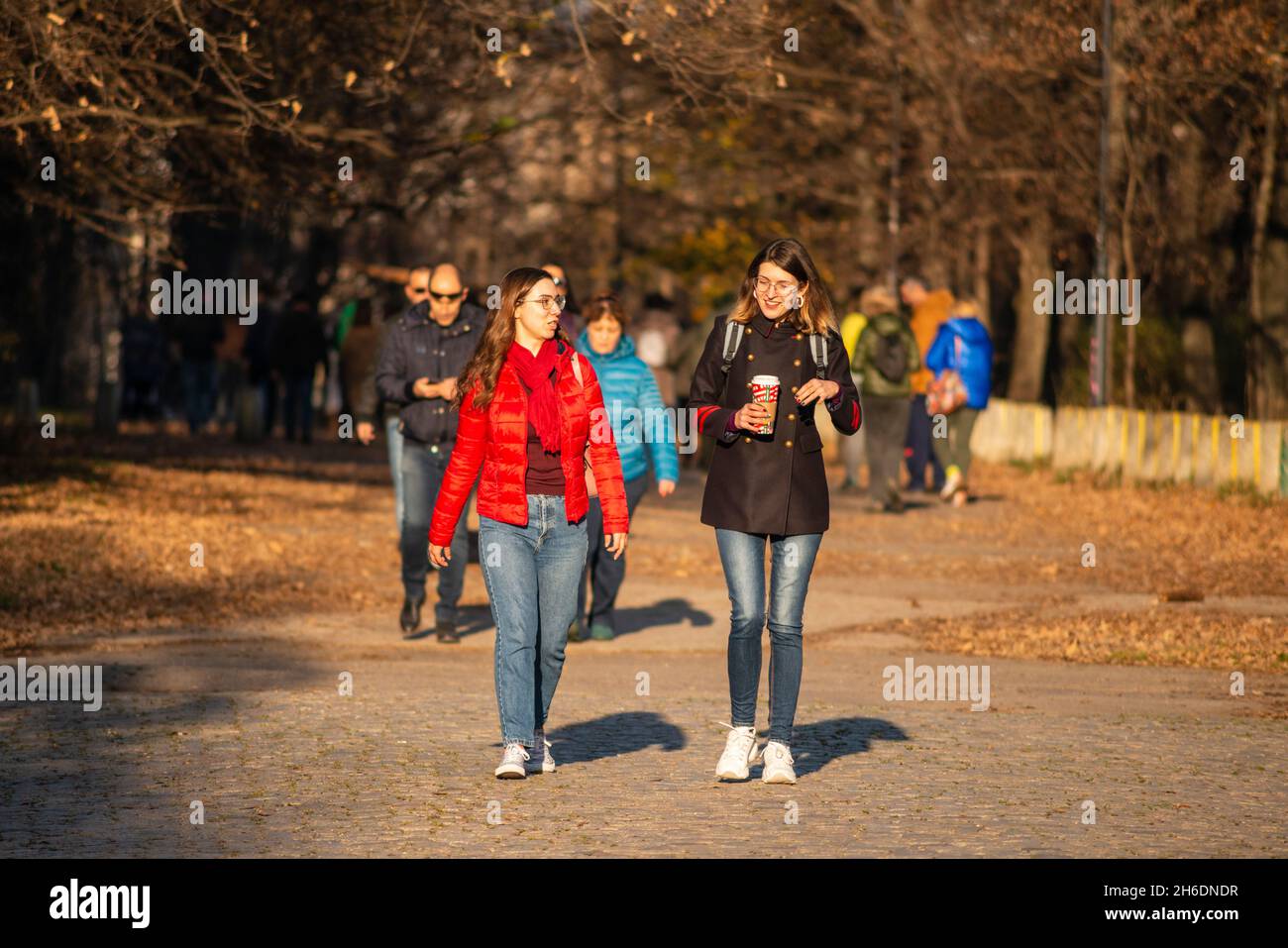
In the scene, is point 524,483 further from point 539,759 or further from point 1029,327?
point 1029,327

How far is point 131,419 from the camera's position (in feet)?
115

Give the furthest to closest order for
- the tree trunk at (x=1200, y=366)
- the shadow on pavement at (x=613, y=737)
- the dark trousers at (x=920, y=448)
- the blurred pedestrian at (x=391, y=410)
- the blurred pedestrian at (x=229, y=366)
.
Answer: the blurred pedestrian at (x=229, y=366), the tree trunk at (x=1200, y=366), the dark trousers at (x=920, y=448), the blurred pedestrian at (x=391, y=410), the shadow on pavement at (x=613, y=737)

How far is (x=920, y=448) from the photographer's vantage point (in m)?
22.4

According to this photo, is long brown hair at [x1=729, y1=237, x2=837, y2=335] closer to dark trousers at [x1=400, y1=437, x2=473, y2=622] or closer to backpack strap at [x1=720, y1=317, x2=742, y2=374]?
backpack strap at [x1=720, y1=317, x2=742, y2=374]

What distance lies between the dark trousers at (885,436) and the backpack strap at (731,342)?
451 inches

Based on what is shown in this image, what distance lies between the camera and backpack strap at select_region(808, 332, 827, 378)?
320 inches

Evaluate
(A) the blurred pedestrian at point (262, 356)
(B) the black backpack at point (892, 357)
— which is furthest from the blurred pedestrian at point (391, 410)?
(A) the blurred pedestrian at point (262, 356)

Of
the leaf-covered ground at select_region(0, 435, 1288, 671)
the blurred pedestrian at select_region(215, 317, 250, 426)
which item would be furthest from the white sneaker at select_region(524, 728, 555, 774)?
the blurred pedestrian at select_region(215, 317, 250, 426)

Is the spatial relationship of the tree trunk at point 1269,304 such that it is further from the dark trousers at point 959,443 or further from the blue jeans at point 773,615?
the blue jeans at point 773,615

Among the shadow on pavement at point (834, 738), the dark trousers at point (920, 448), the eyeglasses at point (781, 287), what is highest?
the eyeglasses at point (781, 287)

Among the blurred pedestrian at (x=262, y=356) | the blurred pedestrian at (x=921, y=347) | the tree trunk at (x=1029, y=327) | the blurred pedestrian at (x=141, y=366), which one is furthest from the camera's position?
the blurred pedestrian at (x=141, y=366)

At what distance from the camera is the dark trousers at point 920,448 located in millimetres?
21922

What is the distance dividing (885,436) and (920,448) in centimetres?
267

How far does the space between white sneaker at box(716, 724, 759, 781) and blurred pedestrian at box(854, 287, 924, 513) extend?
1159 centimetres
